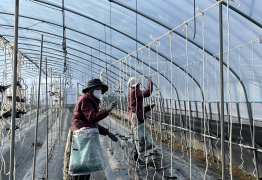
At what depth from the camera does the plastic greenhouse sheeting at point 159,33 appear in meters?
4.16

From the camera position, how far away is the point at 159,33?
586 cm

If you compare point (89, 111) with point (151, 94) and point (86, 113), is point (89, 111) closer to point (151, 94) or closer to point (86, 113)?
point (86, 113)

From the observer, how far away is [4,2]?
6984 millimetres

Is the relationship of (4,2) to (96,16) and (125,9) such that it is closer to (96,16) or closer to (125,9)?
(96,16)

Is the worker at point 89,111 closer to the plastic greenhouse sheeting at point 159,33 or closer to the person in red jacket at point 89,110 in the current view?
the person in red jacket at point 89,110

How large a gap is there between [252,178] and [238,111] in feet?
4.94

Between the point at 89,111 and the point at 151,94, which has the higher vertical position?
the point at 151,94

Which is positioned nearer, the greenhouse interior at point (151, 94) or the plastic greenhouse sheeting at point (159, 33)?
the greenhouse interior at point (151, 94)

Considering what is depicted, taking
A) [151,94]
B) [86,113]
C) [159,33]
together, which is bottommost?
[86,113]

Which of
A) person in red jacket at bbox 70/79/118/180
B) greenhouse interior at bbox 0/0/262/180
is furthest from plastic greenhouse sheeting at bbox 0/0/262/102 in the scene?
A: person in red jacket at bbox 70/79/118/180

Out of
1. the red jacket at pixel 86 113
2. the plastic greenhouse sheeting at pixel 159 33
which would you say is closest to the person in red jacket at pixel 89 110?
the red jacket at pixel 86 113

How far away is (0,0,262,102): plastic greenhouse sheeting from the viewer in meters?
4.16

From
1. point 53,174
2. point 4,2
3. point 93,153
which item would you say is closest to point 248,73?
point 93,153

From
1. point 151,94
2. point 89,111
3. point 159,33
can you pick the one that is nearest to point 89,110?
point 89,111
